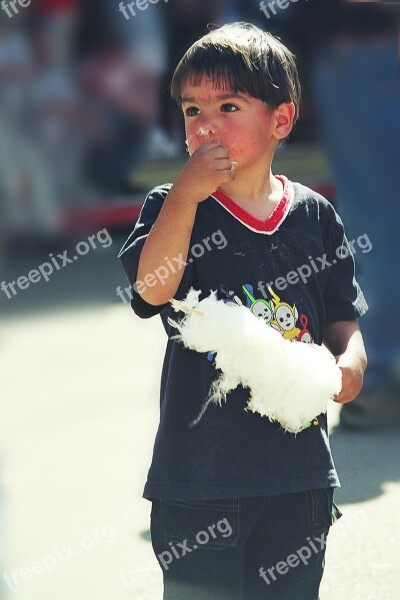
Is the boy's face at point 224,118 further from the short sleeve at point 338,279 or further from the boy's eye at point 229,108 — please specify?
the short sleeve at point 338,279

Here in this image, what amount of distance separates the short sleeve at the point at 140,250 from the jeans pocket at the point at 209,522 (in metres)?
0.36

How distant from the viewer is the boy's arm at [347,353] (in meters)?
2.00

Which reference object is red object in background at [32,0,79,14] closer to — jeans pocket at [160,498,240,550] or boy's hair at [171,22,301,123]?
boy's hair at [171,22,301,123]

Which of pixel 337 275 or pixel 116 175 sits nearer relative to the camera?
pixel 337 275

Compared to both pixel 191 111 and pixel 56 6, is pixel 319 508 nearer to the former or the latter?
pixel 191 111

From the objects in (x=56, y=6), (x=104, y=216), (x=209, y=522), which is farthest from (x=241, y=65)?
(x=104, y=216)

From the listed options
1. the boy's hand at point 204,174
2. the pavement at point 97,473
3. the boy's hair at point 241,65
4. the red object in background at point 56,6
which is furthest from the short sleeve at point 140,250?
the red object in background at point 56,6

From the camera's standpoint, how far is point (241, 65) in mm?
1884

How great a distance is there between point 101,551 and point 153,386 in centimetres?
164

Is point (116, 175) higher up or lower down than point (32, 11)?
lower down

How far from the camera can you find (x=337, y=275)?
2.11 metres

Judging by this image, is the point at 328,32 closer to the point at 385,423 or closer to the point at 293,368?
the point at 385,423

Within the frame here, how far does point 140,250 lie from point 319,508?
0.60 m

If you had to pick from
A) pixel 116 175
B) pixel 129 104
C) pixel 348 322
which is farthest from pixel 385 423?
pixel 129 104
